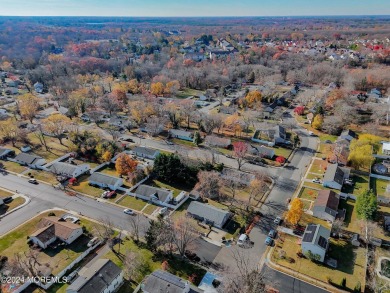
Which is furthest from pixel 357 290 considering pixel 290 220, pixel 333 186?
pixel 333 186

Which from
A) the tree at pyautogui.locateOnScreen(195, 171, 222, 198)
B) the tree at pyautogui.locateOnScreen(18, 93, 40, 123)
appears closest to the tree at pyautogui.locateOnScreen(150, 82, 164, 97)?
the tree at pyautogui.locateOnScreen(18, 93, 40, 123)

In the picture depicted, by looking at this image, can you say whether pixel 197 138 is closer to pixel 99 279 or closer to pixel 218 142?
pixel 218 142

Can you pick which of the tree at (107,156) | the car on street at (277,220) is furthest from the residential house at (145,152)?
the car on street at (277,220)

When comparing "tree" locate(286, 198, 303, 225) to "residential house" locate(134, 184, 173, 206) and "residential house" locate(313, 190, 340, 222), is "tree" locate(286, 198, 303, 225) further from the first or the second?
"residential house" locate(134, 184, 173, 206)

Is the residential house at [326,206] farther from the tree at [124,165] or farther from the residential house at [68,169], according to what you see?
the residential house at [68,169]

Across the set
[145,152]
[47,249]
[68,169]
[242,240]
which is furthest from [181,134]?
[47,249]

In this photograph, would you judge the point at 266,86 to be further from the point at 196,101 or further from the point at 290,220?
the point at 290,220
